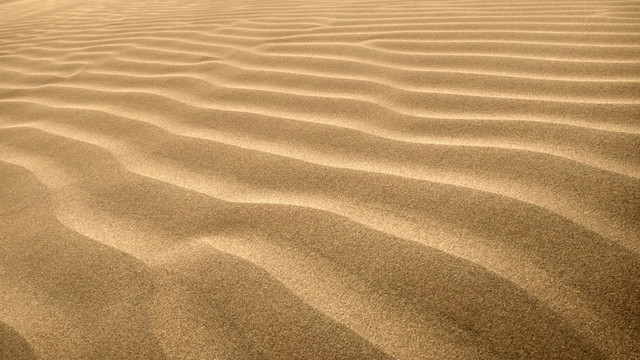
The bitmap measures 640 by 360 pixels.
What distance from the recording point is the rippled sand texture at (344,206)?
2.28 ft

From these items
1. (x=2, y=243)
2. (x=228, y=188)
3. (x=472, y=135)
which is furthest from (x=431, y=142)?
(x=2, y=243)

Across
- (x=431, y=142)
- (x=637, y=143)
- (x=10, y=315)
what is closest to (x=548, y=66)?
(x=637, y=143)

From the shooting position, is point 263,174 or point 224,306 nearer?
point 224,306

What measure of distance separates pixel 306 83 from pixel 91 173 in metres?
0.88

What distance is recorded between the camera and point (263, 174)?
1.11 meters

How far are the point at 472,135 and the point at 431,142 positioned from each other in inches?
4.8

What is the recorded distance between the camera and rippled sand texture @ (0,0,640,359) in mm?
694

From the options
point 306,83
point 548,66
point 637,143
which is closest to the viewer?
point 637,143

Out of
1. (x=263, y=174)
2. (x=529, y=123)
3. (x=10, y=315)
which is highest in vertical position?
(x=529, y=123)

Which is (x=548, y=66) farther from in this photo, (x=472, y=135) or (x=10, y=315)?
(x=10, y=315)

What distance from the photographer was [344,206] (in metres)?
0.95

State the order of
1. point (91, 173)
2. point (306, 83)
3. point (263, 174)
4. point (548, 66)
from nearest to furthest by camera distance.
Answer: point (263, 174)
point (91, 173)
point (548, 66)
point (306, 83)

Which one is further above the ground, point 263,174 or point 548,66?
point 548,66

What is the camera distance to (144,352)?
70cm
